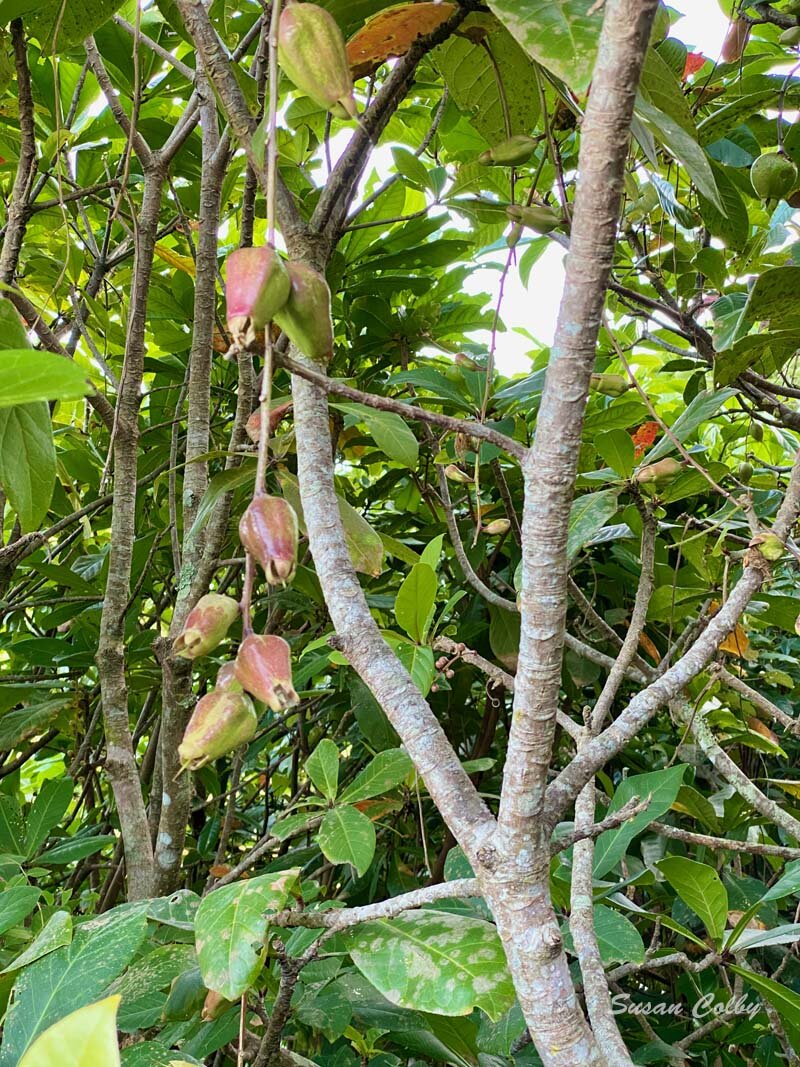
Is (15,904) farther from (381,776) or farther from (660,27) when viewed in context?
(660,27)

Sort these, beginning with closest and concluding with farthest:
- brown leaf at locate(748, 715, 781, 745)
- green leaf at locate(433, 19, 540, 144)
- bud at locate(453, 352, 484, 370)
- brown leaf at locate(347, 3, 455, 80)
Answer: brown leaf at locate(347, 3, 455, 80) < green leaf at locate(433, 19, 540, 144) < bud at locate(453, 352, 484, 370) < brown leaf at locate(748, 715, 781, 745)

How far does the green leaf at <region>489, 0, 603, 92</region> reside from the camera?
381 mm

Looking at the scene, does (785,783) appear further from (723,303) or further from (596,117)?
(596,117)

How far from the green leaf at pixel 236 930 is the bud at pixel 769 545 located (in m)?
0.37

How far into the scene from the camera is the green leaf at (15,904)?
22.1 inches

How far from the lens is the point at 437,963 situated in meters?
0.49

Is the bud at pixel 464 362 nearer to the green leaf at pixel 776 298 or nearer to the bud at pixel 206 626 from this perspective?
the green leaf at pixel 776 298

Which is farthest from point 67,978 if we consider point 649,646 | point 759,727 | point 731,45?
point 731,45

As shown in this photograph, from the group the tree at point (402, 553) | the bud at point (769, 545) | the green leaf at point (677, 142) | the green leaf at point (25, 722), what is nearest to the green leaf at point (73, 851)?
the tree at point (402, 553)

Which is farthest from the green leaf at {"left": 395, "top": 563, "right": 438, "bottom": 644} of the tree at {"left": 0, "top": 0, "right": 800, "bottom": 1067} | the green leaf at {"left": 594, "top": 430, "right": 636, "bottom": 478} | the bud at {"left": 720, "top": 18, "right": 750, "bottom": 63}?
the bud at {"left": 720, "top": 18, "right": 750, "bottom": 63}

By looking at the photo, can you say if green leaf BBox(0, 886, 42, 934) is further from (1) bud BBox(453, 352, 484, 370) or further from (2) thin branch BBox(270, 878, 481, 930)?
(1) bud BBox(453, 352, 484, 370)

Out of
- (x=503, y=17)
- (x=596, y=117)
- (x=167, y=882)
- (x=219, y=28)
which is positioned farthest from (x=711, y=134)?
(x=167, y=882)

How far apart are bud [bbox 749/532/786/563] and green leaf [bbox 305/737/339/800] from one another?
355 mm

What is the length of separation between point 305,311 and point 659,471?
1.60 feet
